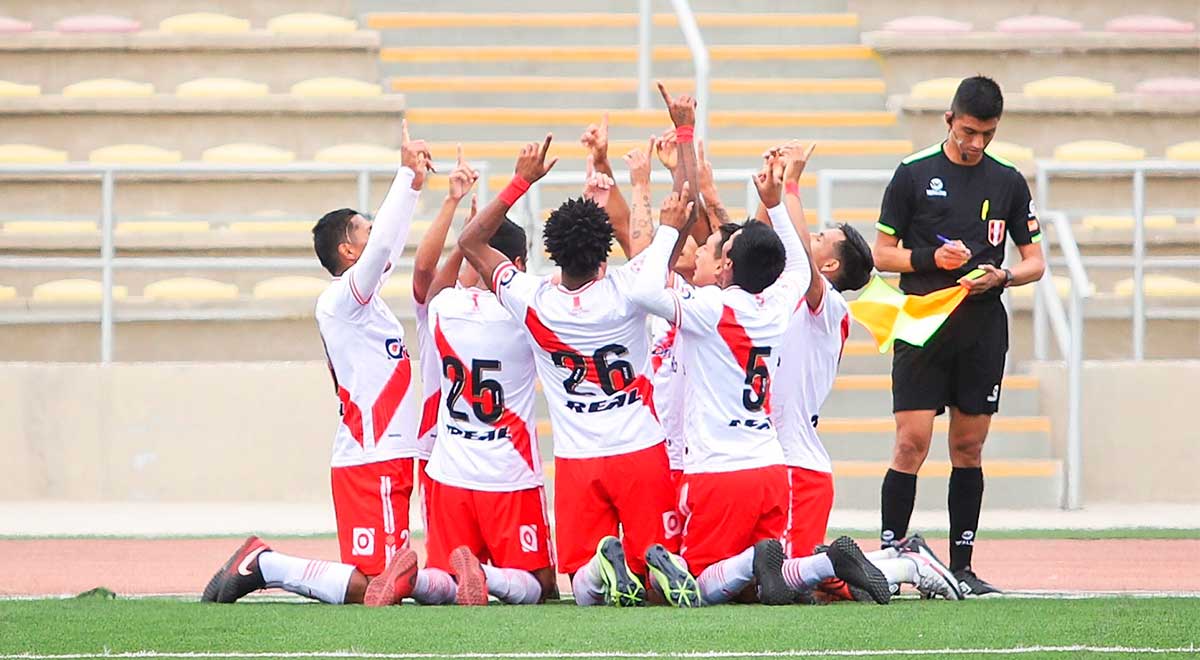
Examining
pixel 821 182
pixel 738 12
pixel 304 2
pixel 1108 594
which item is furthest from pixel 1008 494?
pixel 304 2

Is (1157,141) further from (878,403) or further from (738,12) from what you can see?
(878,403)

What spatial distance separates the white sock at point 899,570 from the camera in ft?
27.3

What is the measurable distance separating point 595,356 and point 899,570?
1487 mm

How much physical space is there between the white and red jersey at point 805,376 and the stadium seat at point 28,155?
10.0 metres

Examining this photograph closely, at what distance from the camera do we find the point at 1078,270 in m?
13.1

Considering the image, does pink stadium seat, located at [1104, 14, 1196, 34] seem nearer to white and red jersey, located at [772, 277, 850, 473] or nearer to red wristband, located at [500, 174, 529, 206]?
white and red jersey, located at [772, 277, 850, 473]

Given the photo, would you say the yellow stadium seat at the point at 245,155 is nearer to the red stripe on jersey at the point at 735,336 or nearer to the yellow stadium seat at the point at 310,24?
the yellow stadium seat at the point at 310,24

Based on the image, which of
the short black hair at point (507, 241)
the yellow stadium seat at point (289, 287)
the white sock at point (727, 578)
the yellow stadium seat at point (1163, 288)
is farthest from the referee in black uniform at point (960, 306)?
the yellow stadium seat at point (289, 287)

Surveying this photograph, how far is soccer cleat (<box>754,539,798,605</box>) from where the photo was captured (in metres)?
7.98

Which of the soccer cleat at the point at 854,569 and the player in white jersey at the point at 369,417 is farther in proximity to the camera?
the player in white jersey at the point at 369,417

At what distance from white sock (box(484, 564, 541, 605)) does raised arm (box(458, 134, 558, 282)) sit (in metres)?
1.17

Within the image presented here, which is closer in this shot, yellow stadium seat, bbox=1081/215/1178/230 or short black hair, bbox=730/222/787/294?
short black hair, bbox=730/222/787/294

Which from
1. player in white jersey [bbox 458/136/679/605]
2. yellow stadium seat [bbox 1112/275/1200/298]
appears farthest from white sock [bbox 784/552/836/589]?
yellow stadium seat [bbox 1112/275/1200/298]

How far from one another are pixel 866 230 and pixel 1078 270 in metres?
2.54
